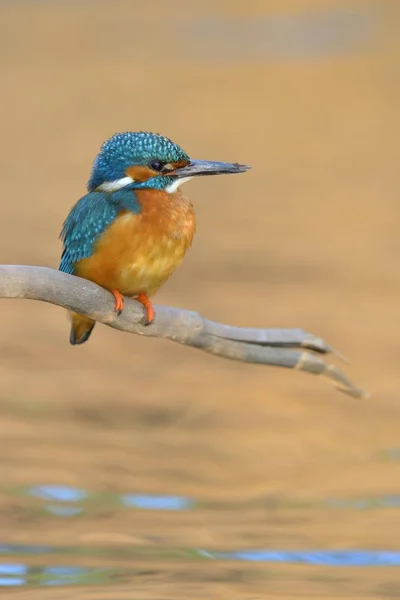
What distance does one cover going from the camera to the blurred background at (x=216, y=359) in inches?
135

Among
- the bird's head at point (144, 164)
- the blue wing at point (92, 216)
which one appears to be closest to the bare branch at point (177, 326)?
the blue wing at point (92, 216)

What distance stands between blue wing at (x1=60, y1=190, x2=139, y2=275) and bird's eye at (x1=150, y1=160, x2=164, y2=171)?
2.8 inches

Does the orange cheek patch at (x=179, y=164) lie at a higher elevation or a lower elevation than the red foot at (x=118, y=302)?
higher

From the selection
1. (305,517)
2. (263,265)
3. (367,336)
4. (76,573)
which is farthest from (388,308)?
(76,573)

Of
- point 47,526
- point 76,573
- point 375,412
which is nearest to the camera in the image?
point 76,573

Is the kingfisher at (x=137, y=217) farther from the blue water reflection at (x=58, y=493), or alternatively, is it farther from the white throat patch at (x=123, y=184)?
the blue water reflection at (x=58, y=493)

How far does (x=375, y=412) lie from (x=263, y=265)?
2.11m

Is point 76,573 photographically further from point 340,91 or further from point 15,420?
point 340,91

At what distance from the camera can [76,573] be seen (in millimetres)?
3254

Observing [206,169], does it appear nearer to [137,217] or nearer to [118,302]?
[137,217]

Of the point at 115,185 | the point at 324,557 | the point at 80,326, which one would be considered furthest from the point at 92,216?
the point at 324,557

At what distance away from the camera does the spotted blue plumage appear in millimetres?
2840

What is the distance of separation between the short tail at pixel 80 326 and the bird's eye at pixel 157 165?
42 cm

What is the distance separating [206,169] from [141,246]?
0.69 feet
